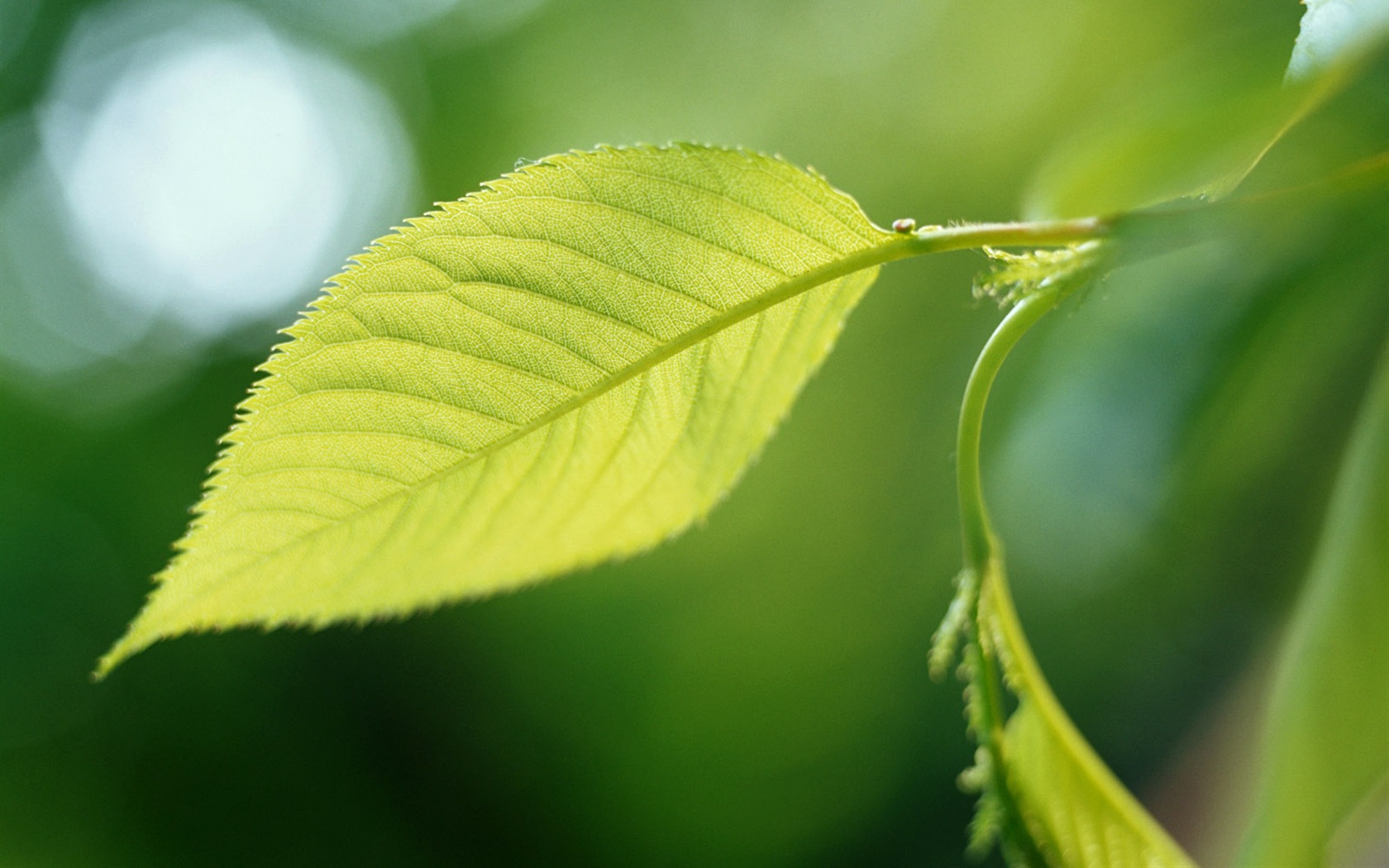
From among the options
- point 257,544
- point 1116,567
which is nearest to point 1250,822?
point 257,544

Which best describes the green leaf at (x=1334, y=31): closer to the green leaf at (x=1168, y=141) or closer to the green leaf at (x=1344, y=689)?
the green leaf at (x=1168, y=141)

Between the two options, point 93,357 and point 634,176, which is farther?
point 93,357

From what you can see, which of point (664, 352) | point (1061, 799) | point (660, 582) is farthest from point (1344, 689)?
point (660, 582)

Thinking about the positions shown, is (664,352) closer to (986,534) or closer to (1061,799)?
(986,534)

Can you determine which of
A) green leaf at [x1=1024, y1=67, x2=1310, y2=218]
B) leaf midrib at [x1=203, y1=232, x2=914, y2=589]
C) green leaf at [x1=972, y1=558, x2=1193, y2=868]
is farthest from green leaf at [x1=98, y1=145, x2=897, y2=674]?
green leaf at [x1=972, y1=558, x2=1193, y2=868]

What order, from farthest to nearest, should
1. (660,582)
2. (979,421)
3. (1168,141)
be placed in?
(660,582) < (979,421) < (1168,141)

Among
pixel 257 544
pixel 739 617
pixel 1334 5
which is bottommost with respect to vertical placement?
→ pixel 739 617

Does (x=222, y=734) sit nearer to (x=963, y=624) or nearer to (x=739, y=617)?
(x=739, y=617)
